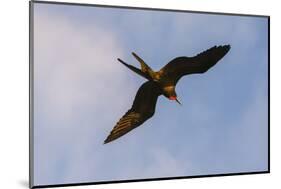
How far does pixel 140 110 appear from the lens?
4.05 metres

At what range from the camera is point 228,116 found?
14.3ft

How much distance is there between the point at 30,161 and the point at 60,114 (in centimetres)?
40

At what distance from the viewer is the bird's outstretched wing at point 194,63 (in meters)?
4.14

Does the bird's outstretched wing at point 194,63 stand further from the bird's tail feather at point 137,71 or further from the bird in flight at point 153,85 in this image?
the bird's tail feather at point 137,71

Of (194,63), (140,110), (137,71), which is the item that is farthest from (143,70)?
(194,63)

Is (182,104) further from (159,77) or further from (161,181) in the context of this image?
(161,181)

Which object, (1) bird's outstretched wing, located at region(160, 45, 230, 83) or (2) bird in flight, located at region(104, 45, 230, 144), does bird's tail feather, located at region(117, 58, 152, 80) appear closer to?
(2) bird in flight, located at region(104, 45, 230, 144)

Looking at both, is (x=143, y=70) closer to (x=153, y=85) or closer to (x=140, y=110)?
(x=153, y=85)

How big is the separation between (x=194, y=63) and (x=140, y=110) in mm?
605

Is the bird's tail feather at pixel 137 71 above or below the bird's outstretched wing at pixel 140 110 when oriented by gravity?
above

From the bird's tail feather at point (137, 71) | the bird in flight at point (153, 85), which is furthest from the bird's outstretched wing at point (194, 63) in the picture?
the bird's tail feather at point (137, 71)

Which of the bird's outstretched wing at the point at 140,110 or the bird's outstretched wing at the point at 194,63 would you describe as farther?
the bird's outstretched wing at the point at 194,63

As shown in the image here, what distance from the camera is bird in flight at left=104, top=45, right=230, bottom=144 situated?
157 inches

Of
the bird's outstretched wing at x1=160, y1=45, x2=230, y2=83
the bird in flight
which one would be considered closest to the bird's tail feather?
the bird in flight
